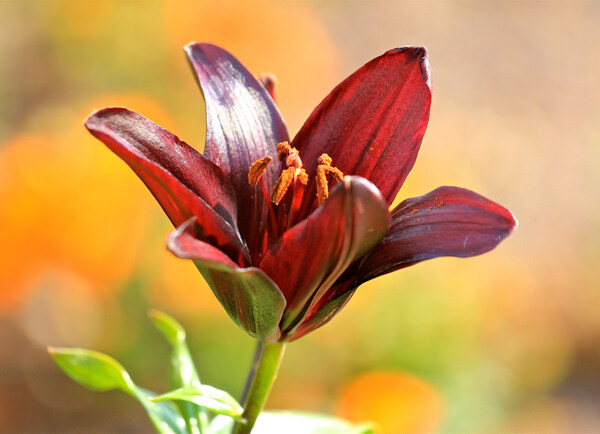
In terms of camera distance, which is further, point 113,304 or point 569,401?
point 569,401

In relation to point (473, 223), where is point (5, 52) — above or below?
above

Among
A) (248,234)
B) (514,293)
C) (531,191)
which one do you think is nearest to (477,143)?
(531,191)

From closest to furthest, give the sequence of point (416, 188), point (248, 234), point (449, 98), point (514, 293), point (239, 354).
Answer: point (248, 234) → point (239, 354) → point (416, 188) → point (514, 293) → point (449, 98)

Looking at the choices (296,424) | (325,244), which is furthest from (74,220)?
(325,244)

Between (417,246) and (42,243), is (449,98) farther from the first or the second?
(417,246)

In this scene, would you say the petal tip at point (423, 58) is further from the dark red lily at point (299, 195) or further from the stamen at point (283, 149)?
the stamen at point (283, 149)

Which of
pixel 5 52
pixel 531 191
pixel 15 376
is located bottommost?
pixel 15 376

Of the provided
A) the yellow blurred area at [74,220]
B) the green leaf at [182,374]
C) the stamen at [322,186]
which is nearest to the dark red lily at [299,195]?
the stamen at [322,186]

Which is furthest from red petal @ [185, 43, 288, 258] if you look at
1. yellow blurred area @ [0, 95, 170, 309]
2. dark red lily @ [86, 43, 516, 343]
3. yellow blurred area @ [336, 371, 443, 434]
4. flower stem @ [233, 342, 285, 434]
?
yellow blurred area @ [0, 95, 170, 309]

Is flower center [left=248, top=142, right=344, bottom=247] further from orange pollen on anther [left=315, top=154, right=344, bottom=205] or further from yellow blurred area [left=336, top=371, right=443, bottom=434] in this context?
yellow blurred area [left=336, top=371, right=443, bottom=434]
